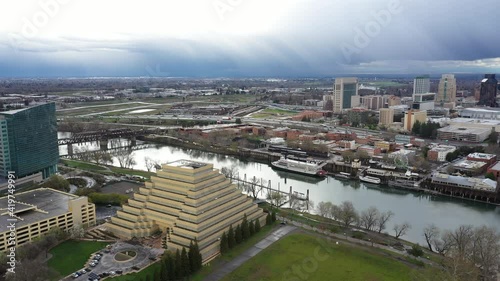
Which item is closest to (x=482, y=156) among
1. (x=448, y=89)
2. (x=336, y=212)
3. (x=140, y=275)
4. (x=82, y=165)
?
(x=336, y=212)

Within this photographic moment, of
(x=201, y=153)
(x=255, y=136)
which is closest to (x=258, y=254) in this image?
(x=201, y=153)

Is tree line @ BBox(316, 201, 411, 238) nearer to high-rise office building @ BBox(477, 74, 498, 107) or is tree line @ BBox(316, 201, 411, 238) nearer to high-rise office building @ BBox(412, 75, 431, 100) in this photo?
high-rise office building @ BBox(477, 74, 498, 107)

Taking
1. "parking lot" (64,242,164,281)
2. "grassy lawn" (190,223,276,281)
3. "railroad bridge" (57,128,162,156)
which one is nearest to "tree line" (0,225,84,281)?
"parking lot" (64,242,164,281)

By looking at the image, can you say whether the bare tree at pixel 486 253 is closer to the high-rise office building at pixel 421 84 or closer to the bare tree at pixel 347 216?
the bare tree at pixel 347 216

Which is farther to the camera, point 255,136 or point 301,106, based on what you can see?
point 301,106

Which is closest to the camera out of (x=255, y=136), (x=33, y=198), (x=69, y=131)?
(x=33, y=198)

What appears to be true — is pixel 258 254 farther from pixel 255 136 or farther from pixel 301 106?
pixel 301 106
